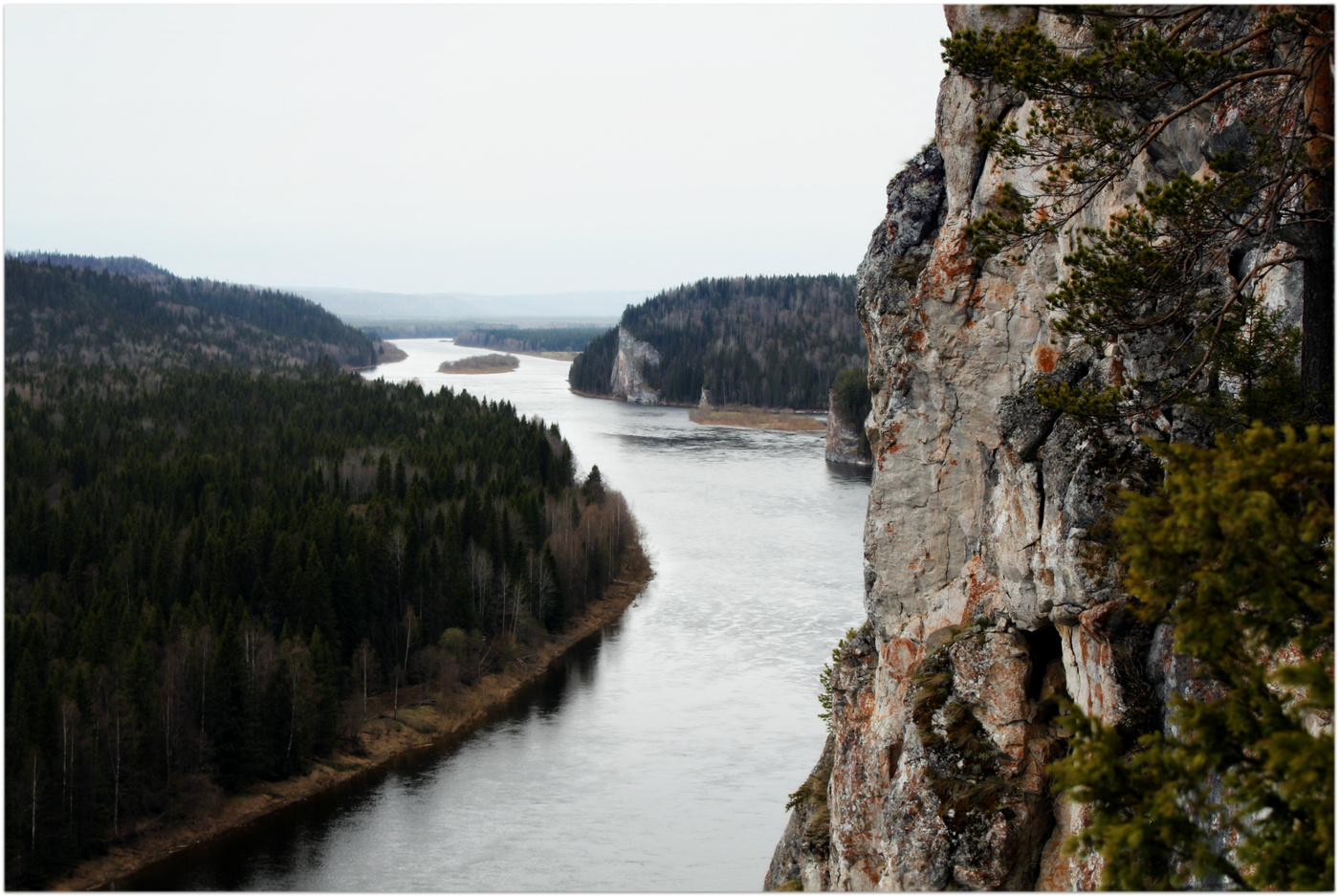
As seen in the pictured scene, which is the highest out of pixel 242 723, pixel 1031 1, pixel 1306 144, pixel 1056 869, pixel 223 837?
pixel 1031 1

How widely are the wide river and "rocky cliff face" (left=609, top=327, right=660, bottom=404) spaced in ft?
343

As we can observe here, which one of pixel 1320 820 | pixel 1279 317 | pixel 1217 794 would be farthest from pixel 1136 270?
pixel 1320 820

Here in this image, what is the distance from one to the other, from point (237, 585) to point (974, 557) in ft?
114

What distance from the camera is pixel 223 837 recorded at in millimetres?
31578

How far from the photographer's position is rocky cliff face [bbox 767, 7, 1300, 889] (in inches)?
510

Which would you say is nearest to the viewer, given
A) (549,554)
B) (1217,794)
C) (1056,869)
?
(1217,794)

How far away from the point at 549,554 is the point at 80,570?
62.3 feet

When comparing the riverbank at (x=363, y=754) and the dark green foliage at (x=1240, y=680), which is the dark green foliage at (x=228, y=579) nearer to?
the riverbank at (x=363, y=754)

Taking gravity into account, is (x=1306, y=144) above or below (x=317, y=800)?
above

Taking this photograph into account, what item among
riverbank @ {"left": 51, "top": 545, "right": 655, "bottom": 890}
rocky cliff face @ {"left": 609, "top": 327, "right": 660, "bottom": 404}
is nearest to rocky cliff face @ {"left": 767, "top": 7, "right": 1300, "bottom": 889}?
riverbank @ {"left": 51, "top": 545, "right": 655, "bottom": 890}

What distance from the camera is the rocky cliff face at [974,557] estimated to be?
42.5 feet

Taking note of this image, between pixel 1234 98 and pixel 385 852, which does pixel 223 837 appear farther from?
pixel 1234 98

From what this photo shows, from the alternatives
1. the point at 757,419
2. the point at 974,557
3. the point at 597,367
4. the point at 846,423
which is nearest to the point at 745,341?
the point at 597,367

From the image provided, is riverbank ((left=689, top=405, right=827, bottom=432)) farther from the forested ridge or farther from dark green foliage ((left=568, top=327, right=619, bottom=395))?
the forested ridge
